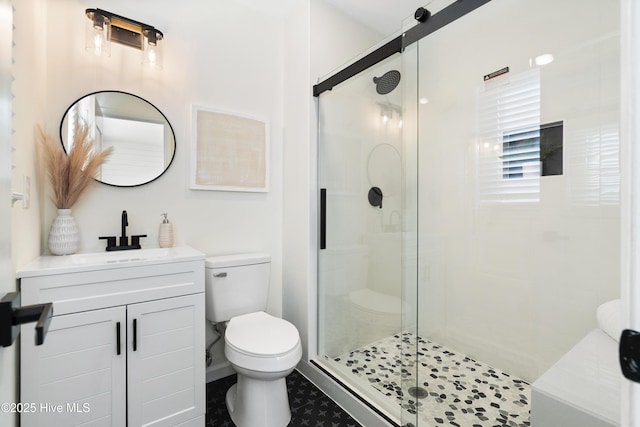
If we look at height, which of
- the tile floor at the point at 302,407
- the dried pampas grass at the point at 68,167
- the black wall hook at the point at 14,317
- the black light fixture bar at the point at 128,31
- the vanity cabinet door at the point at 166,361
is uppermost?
the black light fixture bar at the point at 128,31

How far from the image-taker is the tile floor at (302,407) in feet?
5.25

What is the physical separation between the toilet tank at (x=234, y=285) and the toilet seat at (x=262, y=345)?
11cm

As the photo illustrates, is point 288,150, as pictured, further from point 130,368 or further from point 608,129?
point 608,129

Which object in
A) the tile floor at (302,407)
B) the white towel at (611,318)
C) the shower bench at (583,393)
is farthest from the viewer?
the tile floor at (302,407)

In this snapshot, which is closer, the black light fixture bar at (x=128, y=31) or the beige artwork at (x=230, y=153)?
the black light fixture bar at (x=128, y=31)

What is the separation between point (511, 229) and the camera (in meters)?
1.80

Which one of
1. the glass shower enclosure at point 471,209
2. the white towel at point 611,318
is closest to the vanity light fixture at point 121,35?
the glass shower enclosure at point 471,209

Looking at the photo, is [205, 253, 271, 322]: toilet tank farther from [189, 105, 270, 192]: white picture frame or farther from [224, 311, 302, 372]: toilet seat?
[189, 105, 270, 192]: white picture frame

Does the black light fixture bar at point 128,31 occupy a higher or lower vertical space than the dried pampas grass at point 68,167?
higher

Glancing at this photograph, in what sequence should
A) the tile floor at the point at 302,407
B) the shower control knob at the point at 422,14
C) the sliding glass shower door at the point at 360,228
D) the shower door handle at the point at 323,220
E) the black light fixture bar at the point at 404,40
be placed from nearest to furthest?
A: the black light fixture bar at the point at 404,40 < the shower control knob at the point at 422,14 < the tile floor at the point at 302,407 < the sliding glass shower door at the point at 360,228 < the shower door handle at the point at 323,220

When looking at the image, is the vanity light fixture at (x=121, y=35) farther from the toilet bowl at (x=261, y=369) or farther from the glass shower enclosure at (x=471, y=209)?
the toilet bowl at (x=261, y=369)

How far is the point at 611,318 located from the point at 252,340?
1602mm

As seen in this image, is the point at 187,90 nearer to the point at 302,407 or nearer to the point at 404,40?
the point at 404,40

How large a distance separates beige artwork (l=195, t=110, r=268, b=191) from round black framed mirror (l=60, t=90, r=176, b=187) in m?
0.20
